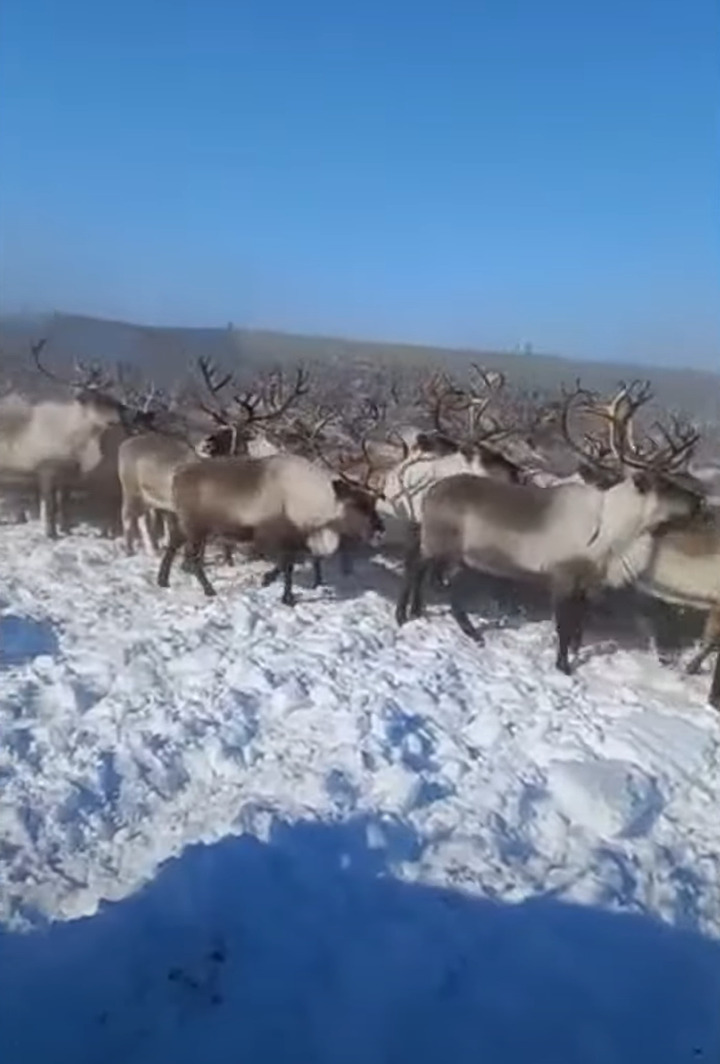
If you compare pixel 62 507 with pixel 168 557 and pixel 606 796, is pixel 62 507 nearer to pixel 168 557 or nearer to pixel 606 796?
pixel 168 557

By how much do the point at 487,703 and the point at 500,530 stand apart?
5.34ft

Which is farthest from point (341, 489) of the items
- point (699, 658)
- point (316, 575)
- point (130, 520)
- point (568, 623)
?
point (699, 658)

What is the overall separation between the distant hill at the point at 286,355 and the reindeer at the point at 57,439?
72.2 feet

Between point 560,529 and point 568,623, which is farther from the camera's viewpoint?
point 560,529

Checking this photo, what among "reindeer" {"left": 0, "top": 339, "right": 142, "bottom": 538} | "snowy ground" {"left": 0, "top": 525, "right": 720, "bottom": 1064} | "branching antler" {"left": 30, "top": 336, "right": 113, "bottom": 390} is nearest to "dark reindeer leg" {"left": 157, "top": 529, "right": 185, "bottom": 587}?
"snowy ground" {"left": 0, "top": 525, "right": 720, "bottom": 1064}

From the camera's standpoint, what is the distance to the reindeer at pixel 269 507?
26.7ft

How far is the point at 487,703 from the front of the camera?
5973 millimetres

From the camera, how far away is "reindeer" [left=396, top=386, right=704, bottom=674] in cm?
706

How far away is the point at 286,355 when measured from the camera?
6731cm

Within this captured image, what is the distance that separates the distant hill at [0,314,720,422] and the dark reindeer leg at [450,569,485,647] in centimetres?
2591

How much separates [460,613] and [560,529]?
837 millimetres

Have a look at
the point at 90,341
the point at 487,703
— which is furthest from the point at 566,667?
the point at 90,341

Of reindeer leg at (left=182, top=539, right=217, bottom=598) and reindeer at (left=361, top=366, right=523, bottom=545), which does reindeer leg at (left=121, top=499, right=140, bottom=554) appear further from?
reindeer at (left=361, top=366, right=523, bottom=545)

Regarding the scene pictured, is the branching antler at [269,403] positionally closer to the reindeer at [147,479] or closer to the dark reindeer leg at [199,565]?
the reindeer at [147,479]
